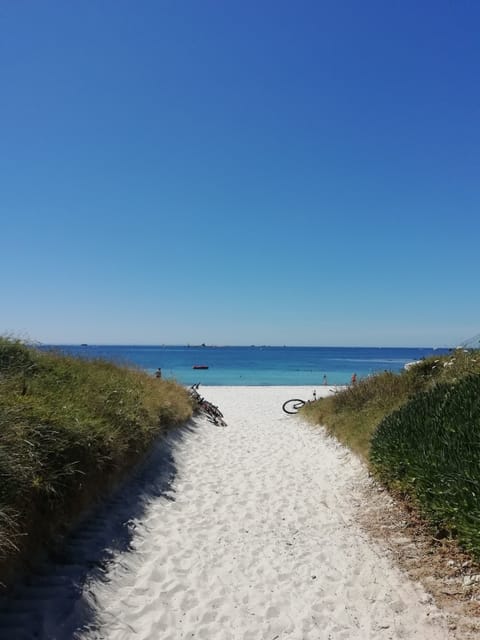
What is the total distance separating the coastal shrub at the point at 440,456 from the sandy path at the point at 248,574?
0.82m

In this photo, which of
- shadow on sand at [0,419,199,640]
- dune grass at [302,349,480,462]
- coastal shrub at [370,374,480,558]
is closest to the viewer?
shadow on sand at [0,419,199,640]

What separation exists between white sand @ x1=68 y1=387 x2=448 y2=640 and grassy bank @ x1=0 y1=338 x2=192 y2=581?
813 mm

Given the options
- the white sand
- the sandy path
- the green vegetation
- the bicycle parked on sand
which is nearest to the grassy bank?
the sandy path

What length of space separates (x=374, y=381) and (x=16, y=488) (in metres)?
13.0

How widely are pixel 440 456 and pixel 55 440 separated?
181 inches

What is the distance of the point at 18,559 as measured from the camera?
4113 millimetres

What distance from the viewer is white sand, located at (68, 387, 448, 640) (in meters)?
4.14

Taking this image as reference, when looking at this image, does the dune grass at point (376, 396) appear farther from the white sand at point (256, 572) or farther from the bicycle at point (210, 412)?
the bicycle at point (210, 412)

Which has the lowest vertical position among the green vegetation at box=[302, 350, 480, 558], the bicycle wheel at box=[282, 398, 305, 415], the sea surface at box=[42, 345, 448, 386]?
the sea surface at box=[42, 345, 448, 386]

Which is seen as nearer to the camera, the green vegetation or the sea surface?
the green vegetation

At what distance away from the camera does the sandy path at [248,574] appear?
4.09m

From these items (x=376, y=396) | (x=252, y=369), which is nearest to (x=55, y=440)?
(x=376, y=396)

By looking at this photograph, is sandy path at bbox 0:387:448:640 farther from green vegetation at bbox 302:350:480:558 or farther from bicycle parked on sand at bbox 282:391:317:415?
bicycle parked on sand at bbox 282:391:317:415

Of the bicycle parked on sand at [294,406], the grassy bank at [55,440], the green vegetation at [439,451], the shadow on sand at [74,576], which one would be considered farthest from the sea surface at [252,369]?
the green vegetation at [439,451]
